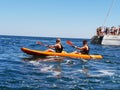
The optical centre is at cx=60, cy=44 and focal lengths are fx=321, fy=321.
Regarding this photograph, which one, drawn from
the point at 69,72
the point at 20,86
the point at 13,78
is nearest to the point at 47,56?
the point at 69,72

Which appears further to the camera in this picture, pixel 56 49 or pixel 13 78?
pixel 56 49

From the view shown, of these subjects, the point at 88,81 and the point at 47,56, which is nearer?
the point at 88,81

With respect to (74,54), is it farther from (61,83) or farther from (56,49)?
(61,83)

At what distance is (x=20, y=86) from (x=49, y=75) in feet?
9.83

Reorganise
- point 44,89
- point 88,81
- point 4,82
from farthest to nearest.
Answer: point 88,81
point 4,82
point 44,89

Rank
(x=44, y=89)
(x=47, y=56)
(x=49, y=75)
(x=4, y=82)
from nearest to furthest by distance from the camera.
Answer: (x=44, y=89), (x=4, y=82), (x=49, y=75), (x=47, y=56)

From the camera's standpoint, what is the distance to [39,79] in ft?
46.7

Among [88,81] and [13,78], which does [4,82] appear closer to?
[13,78]

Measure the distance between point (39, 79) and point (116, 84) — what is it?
337 centimetres

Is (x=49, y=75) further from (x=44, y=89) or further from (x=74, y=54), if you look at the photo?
(x=74, y=54)

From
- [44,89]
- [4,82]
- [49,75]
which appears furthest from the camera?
[49,75]

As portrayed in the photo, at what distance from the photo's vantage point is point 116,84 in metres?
13.6

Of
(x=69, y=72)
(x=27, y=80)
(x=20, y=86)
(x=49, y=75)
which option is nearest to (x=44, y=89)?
(x=20, y=86)

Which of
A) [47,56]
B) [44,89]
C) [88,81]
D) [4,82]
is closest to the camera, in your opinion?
[44,89]
